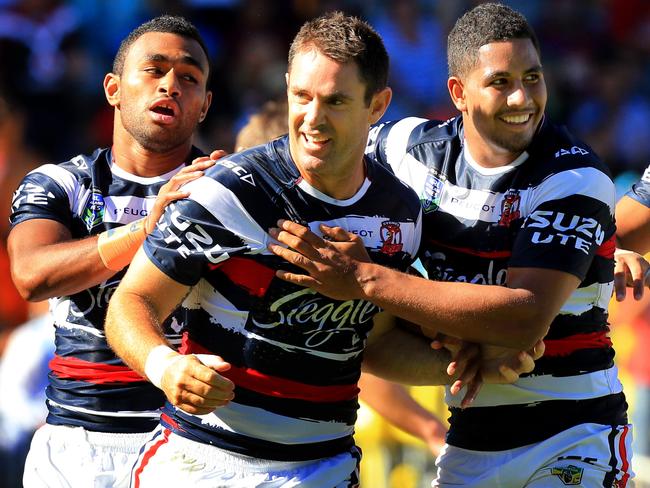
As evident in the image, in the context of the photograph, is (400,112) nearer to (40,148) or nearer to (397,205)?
(40,148)

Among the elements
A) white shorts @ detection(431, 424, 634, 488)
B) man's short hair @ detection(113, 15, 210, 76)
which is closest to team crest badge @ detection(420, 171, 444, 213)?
white shorts @ detection(431, 424, 634, 488)

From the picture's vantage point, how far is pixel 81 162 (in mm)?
5336

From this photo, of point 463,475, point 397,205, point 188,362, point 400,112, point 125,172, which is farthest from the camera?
point 400,112

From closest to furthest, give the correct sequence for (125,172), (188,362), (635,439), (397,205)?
1. (188,362)
2. (397,205)
3. (125,172)
4. (635,439)

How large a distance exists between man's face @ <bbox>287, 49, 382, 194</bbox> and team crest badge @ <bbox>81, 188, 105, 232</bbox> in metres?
1.22

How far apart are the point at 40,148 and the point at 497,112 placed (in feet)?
25.5

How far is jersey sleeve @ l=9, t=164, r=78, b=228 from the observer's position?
5.13 meters

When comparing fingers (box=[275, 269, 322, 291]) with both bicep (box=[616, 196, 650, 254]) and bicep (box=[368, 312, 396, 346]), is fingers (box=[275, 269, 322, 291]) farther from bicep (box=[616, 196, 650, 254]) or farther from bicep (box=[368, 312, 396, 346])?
bicep (box=[616, 196, 650, 254])

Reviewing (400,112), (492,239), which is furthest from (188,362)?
(400,112)

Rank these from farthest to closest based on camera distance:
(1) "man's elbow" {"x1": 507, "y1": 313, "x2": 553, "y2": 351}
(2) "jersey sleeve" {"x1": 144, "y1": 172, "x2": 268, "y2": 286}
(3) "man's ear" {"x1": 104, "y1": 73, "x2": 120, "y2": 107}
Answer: (3) "man's ear" {"x1": 104, "y1": 73, "x2": 120, "y2": 107} → (1) "man's elbow" {"x1": 507, "y1": 313, "x2": 553, "y2": 351} → (2) "jersey sleeve" {"x1": 144, "y1": 172, "x2": 268, "y2": 286}

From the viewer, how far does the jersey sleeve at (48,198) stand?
5.13 meters

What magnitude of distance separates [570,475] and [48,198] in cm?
255

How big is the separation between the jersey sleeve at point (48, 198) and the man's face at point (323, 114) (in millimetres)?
1329

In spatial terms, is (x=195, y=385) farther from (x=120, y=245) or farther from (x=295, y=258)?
(x=120, y=245)
